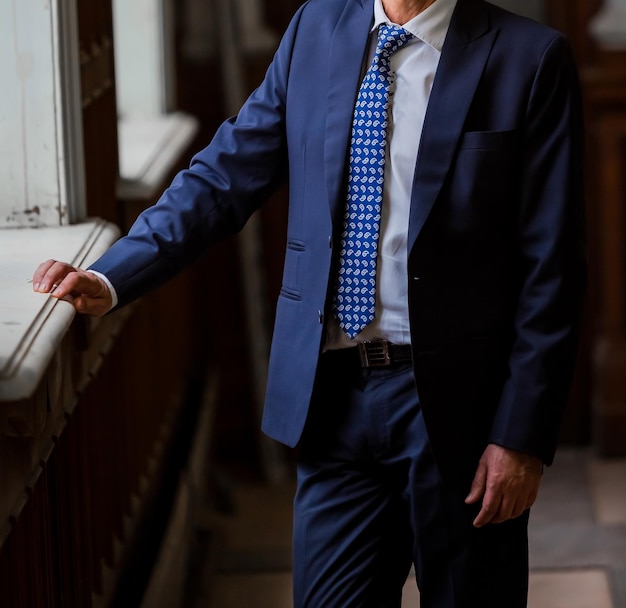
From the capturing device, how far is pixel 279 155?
6.99 ft

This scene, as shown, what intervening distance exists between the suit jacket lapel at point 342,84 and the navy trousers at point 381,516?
0.98 feet

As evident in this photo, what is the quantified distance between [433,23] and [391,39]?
0.07 metres

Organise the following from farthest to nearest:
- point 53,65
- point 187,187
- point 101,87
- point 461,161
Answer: point 101,87 → point 53,65 → point 187,187 → point 461,161

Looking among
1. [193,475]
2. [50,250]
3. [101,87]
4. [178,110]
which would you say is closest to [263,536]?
[193,475]

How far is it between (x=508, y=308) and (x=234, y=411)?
2.81m

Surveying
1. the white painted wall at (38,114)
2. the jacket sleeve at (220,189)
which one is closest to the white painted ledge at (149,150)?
the white painted wall at (38,114)

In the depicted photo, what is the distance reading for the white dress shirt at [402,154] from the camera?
196 cm

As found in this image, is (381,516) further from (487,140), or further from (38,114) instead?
(38,114)

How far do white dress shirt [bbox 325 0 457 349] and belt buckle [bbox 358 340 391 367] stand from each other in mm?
14

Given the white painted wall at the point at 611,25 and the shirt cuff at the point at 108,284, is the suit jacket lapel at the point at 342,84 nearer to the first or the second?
the shirt cuff at the point at 108,284

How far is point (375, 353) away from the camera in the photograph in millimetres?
2004

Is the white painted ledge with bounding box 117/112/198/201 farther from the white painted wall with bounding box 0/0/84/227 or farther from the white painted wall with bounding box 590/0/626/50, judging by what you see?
the white painted wall with bounding box 590/0/626/50

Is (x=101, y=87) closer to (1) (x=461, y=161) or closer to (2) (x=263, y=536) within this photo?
(1) (x=461, y=161)

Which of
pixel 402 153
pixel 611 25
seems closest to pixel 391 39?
pixel 402 153
